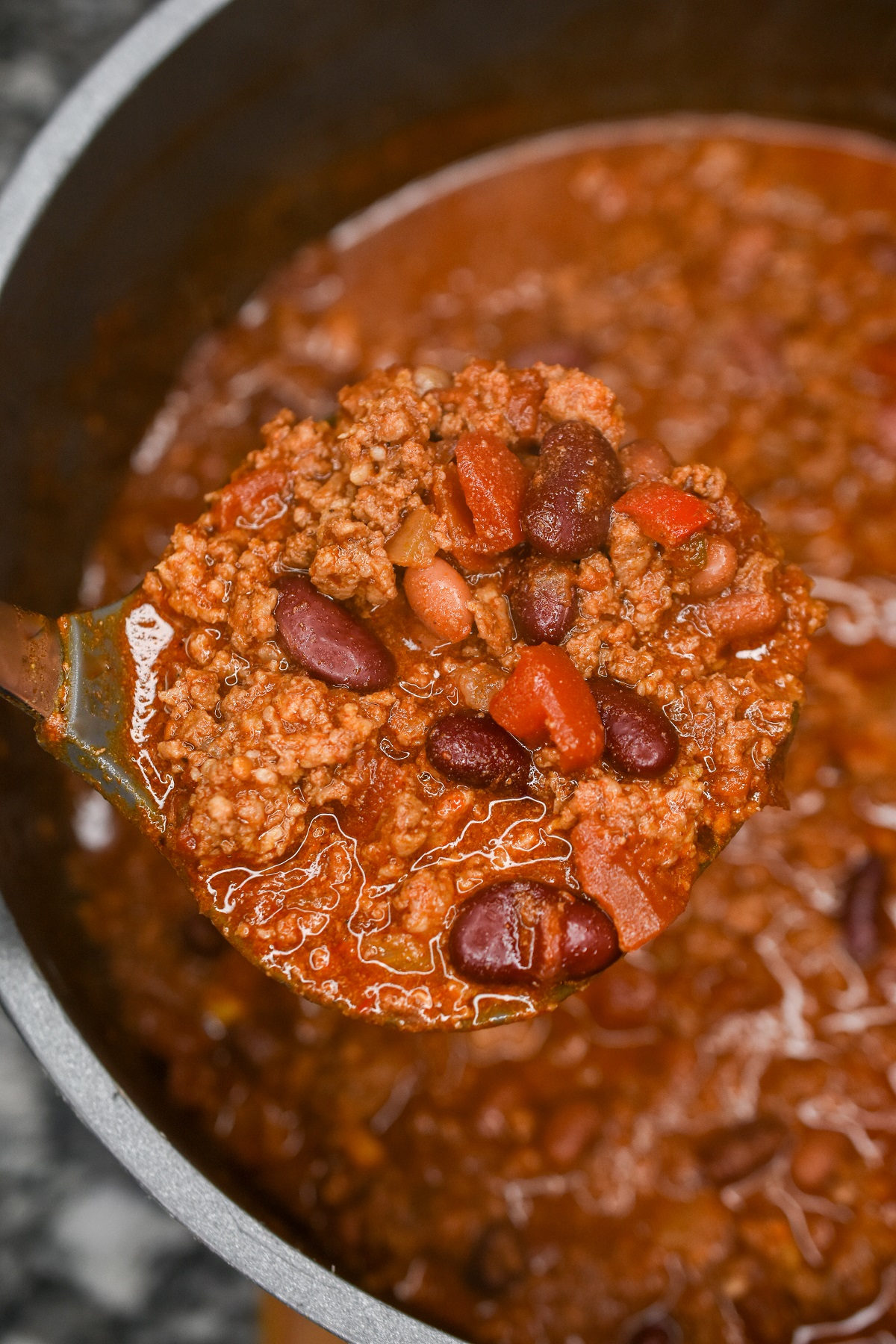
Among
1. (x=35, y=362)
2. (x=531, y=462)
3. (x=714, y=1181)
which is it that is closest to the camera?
(x=531, y=462)

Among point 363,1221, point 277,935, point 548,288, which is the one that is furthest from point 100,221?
point 363,1221

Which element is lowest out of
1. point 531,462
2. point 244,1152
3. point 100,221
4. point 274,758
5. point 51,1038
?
point 244,1152

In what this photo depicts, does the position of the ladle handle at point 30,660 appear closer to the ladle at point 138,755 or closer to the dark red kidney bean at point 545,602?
the ladle at point 138,755

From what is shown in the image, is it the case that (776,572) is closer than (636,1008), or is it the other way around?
(776,572)

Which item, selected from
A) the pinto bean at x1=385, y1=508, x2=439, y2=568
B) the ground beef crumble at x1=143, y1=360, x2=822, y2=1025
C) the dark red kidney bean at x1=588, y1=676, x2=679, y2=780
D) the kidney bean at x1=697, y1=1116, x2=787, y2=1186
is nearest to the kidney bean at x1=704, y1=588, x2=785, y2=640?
the ground beef crumble at x1=143, y1=360, x2=822, y2=1025

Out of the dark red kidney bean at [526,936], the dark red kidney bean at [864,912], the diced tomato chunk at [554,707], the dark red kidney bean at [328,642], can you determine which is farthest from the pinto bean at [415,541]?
the dark red kidney bean at [864,912]

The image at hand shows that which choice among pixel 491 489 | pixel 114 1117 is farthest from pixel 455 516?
pixel 114 1117

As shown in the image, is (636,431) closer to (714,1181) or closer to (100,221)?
(100,221)
